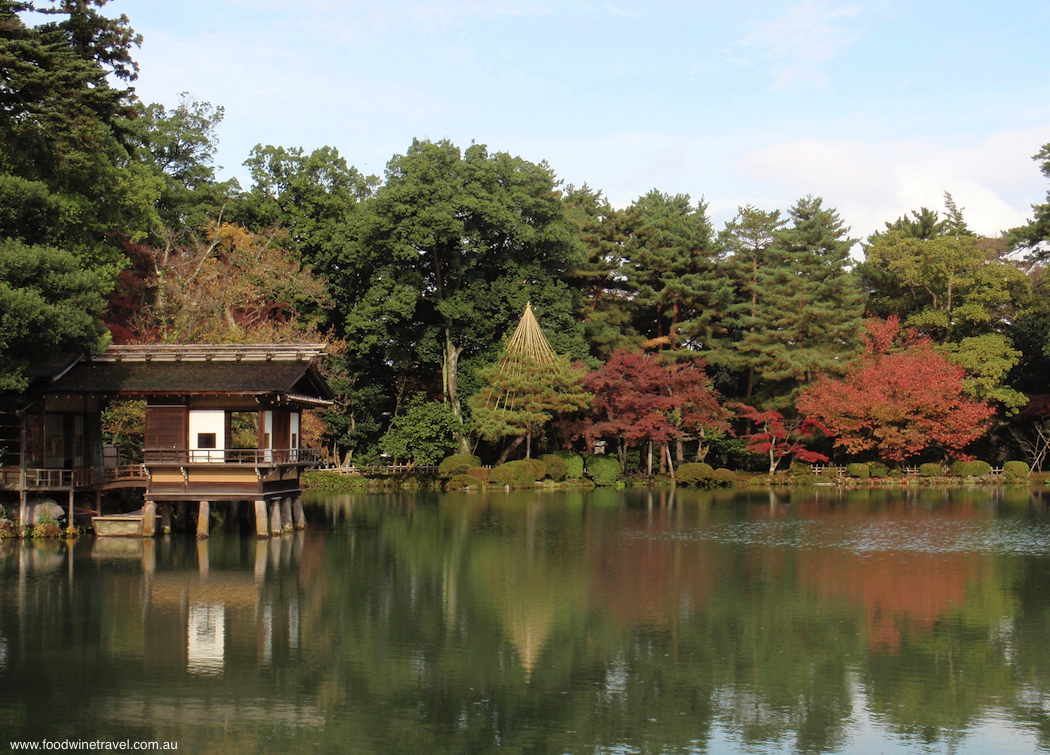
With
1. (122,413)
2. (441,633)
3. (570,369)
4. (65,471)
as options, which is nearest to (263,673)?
(441,633)

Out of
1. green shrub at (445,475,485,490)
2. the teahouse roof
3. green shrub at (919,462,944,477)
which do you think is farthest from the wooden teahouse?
green shrub at (919,462,944,477)

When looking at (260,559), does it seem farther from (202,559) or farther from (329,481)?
(329,481)

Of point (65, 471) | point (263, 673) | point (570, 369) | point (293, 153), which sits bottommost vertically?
point (263, 673)

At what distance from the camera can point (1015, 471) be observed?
174 feet

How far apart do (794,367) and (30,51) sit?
126 feet

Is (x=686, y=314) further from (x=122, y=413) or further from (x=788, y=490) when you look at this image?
(x=122, y=413)

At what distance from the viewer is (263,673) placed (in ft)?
48.5

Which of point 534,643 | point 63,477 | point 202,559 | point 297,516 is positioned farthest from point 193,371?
point 534,643

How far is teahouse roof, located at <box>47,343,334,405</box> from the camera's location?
92.7 feet

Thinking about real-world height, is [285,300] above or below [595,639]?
above

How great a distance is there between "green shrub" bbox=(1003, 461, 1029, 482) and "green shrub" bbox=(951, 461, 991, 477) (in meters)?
0.92

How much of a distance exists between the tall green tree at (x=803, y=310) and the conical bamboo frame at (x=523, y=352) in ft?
37.6

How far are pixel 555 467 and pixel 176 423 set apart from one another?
25.2 metres

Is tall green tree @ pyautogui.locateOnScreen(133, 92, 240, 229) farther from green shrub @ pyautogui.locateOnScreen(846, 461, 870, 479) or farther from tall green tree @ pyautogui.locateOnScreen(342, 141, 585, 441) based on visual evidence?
green shrub @ pyautogui.locateOnScreen(846, 461, 870, 479)
